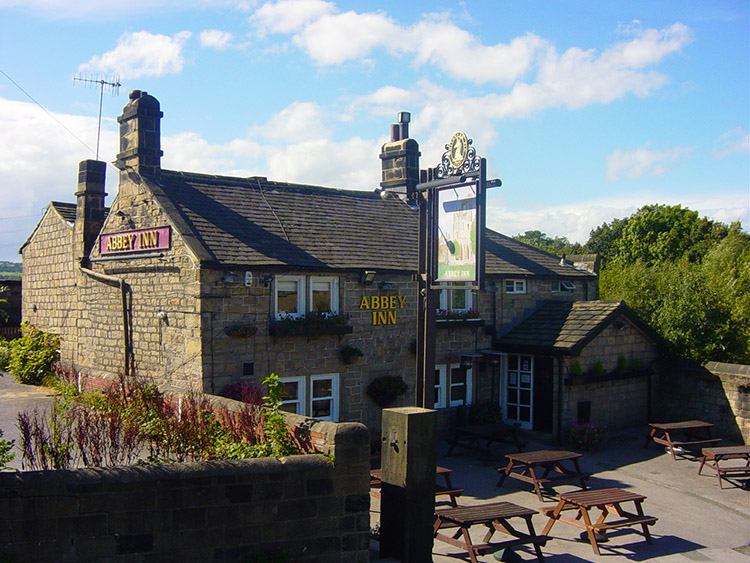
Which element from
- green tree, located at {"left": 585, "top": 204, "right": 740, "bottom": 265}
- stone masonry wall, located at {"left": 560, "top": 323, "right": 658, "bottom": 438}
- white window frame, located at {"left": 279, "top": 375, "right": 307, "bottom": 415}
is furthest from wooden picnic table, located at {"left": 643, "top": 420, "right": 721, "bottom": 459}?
green tree, located at {"left": 585, "top": 204, "right": 740, "bottom": 265}

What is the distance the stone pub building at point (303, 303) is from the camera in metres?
13.7

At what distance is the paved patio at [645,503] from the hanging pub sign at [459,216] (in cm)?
409

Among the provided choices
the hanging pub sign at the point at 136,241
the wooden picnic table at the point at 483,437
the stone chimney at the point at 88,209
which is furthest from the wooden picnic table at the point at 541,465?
the stone chimney at the point at 88,209

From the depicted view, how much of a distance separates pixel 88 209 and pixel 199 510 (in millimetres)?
13060

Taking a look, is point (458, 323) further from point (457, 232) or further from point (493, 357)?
point (457, 232)

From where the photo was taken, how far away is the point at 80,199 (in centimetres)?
1805

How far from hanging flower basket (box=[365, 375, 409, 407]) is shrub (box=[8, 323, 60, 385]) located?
31.2 feet

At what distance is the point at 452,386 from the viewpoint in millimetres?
17453

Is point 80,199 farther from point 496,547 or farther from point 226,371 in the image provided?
point 496,547

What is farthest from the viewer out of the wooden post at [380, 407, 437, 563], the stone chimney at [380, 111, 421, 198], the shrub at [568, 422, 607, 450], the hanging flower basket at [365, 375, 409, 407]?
the stone chimney at [380, 111, 421, 198]

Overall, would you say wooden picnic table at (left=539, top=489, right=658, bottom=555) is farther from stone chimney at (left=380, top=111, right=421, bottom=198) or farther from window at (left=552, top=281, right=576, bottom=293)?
stone chimney at (left=380, top=111, right=421, bottom=198)

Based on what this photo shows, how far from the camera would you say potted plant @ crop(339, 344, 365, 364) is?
14812 mm

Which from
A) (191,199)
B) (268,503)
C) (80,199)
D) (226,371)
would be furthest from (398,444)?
(80,199)

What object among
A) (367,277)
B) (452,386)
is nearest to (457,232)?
(367,277)
